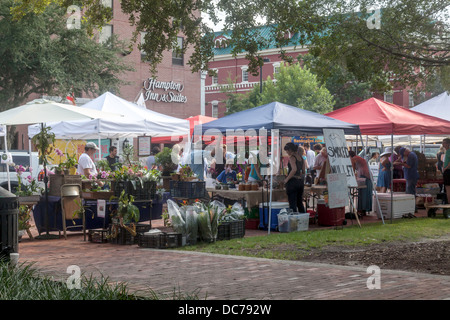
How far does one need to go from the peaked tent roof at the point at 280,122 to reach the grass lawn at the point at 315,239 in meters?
2.23

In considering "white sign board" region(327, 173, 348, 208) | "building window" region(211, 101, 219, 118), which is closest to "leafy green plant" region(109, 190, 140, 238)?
"white sign board" region(327, 173, 348, 208)

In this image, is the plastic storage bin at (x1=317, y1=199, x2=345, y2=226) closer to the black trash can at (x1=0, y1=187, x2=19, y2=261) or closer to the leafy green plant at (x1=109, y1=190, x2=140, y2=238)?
the leafy green plant at (x1=109, y1=190, x2=140, y2=238)

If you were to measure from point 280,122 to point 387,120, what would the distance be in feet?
12.4

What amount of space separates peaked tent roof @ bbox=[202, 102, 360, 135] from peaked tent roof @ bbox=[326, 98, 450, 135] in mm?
1222

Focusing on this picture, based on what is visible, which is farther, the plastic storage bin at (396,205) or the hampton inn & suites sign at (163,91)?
the hampton inn & suites sign at (163,91)

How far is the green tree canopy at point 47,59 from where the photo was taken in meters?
28.3

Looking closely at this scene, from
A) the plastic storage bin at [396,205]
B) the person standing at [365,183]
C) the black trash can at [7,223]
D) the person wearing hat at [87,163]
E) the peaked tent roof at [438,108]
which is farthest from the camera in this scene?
the peaked tent roof at [438,108]

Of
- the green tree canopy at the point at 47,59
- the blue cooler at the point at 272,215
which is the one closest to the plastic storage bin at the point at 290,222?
the blue cooler at the point at 272,215

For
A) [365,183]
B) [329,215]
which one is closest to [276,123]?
[329,215]

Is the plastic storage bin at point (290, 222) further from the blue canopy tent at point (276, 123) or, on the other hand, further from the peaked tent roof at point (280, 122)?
the peaked tent roof at point (280, 122)

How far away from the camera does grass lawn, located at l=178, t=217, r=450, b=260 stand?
1031 cm

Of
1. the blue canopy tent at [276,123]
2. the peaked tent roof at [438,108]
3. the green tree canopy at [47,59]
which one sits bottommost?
the blue canopy tent at [276,123]

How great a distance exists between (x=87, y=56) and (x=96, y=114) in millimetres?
19163
